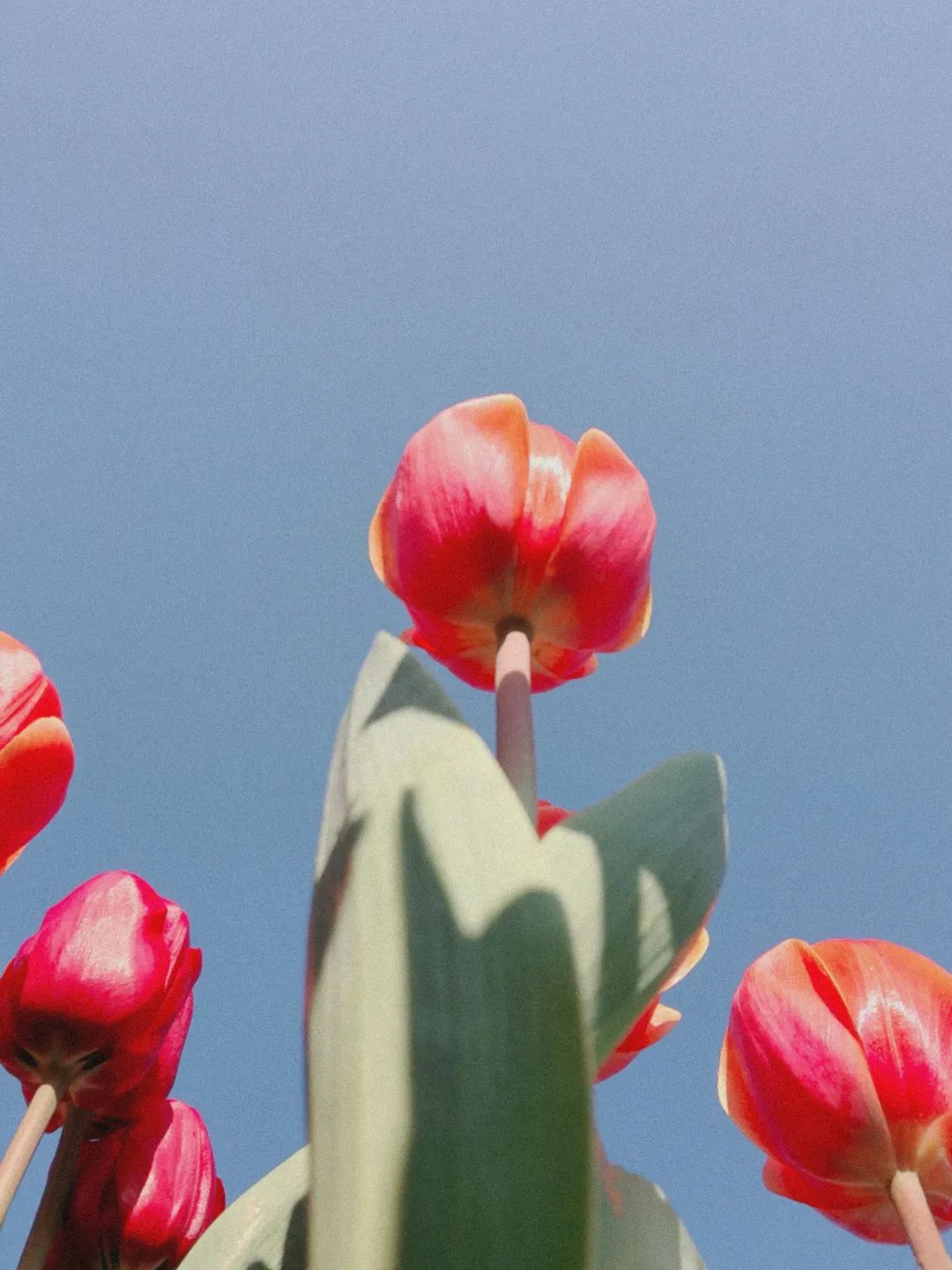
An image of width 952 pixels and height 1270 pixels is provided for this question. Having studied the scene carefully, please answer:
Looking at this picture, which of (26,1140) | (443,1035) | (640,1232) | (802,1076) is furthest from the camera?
(802,1076)

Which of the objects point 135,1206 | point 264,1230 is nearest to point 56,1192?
point 135,1206

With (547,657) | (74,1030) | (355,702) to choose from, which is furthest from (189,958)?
(355,702)

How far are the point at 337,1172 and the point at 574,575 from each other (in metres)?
0.37

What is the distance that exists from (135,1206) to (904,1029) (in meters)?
0.46

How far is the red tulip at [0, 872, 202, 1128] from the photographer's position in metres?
0.59

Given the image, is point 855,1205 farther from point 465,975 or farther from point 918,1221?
point 465,975

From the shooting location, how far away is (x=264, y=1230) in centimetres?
41

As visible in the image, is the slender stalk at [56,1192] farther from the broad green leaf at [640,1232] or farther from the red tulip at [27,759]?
the broad green leaf at [640,1232]

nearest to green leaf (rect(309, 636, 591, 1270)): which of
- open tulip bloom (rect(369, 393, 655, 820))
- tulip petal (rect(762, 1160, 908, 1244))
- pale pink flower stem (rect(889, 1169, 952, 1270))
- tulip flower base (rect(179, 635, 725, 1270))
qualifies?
tulip flower base (rect(179, 635, 725, 1270))

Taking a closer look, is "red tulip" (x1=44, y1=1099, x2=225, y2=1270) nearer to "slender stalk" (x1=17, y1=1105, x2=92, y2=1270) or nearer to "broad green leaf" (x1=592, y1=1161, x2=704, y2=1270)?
"slender stalk" (x1=17, y1=1105, x2=92, y2=1270)

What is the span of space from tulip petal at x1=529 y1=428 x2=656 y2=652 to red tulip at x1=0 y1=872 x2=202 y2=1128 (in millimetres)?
312

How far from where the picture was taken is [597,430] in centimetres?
59

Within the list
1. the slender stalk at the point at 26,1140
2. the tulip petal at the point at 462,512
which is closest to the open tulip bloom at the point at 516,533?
the tulip petal at the point at 462,512

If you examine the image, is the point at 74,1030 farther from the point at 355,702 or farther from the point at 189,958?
the point at 355,702
